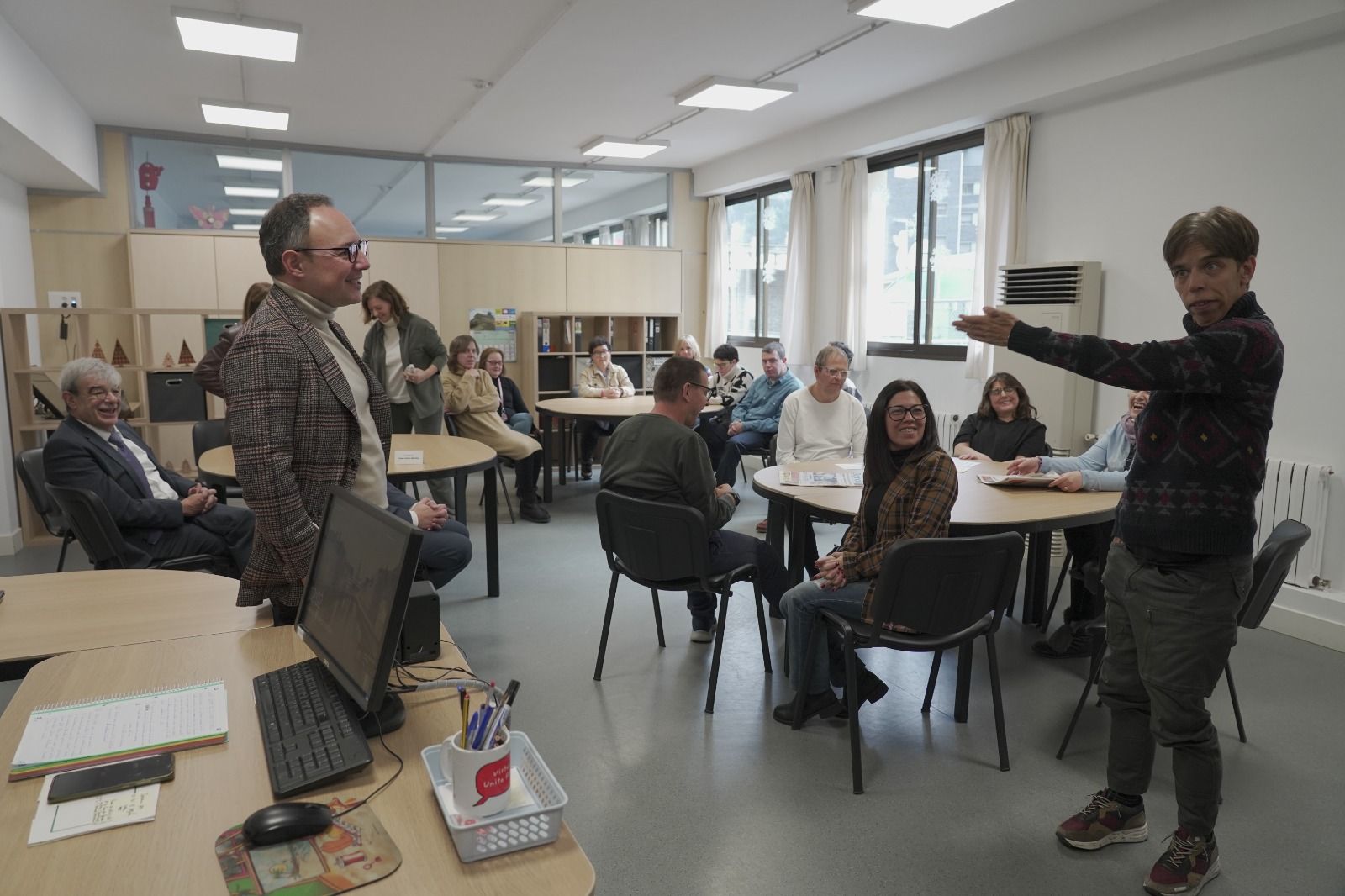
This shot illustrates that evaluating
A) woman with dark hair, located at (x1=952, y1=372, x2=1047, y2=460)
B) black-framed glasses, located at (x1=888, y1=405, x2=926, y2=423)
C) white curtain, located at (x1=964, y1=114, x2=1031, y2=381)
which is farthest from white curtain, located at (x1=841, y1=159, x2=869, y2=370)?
black-framed glasses, located at (x1=888, y1=405, x2=926, y2=423)

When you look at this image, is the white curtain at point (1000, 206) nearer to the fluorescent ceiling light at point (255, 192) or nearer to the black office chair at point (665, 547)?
the black office chair at point (665, 547)

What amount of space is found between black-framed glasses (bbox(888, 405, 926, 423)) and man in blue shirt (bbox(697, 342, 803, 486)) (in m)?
3.75

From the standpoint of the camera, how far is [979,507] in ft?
10.6

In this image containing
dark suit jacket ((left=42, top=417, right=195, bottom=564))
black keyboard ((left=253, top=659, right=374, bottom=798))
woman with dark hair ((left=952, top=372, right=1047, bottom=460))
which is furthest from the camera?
woman with dark hair ((left=952, top=372, right=1047, bottom=460))

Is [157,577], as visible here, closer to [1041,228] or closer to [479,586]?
→ [479,586]

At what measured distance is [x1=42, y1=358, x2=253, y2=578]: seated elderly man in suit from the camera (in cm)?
338

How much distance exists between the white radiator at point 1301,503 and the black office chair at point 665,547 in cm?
273

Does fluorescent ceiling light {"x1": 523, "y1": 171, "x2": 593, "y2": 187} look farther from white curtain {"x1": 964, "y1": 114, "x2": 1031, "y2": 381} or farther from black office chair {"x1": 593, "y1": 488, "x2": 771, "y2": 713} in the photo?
black office chair {"x1": 593, "y1": 488, "x2": 771, "y2": 713}

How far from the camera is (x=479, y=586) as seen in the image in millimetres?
4746

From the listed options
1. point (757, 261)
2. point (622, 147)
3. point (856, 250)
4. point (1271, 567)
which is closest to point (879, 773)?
point (1271, 567)

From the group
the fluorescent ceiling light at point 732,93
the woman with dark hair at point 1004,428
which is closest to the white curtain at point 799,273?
the fluorescent ceiling light at point 732,93

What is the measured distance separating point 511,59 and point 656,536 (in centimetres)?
381

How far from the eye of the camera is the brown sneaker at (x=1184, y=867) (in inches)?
85.1

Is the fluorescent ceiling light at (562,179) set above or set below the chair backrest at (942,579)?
above
